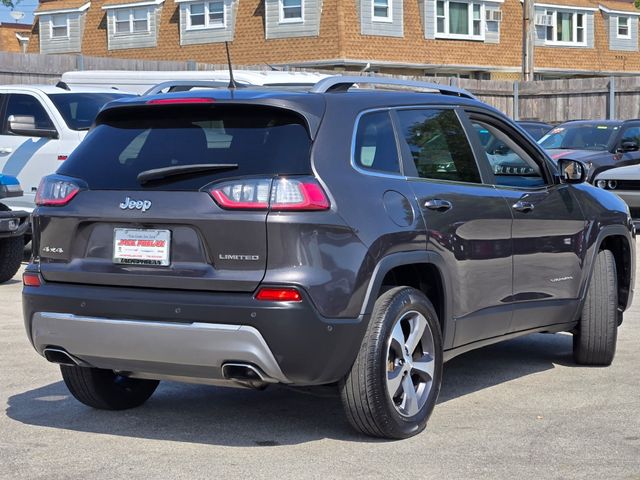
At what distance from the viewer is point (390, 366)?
600cm

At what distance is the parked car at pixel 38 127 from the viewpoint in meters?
14.4

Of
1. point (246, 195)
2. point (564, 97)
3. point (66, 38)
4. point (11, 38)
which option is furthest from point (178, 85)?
point (11, 38)

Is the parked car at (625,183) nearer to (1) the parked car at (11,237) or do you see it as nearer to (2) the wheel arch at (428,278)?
(1) the parked car at (11,237)

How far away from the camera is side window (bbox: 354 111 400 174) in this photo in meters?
5.99

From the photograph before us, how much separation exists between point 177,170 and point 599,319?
3.26 metres

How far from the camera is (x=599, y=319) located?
783 cm

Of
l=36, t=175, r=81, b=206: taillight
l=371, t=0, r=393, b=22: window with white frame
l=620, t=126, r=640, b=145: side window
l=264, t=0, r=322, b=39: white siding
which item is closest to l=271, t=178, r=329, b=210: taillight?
l=36, t=175, r=81, b=206: taillight

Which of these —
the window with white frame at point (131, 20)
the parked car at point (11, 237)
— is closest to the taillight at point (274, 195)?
the parked car at point (11, 237)

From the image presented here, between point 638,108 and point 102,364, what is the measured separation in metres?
30.3

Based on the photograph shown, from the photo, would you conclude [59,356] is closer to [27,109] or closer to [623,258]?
[623,258]

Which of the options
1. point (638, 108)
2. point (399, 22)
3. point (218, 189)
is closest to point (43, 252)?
point (218, 189)

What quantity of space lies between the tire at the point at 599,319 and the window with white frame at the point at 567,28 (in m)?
48.2

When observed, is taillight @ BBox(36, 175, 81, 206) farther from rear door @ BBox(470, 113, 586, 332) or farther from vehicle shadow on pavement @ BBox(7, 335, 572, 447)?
rear door @ BBox(470, 113, 586, 332)

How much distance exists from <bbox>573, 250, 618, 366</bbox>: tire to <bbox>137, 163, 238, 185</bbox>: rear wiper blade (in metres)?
3.03
